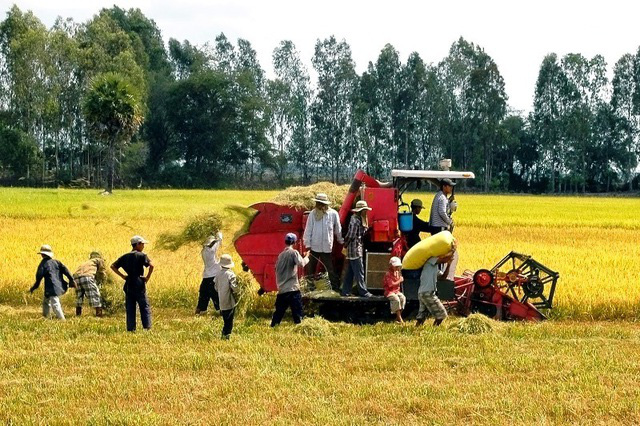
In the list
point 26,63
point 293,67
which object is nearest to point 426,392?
point 26,63

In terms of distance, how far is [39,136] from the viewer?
76500 millimetres

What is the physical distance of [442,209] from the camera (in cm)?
1280

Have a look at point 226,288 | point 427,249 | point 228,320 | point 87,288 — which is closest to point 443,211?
point 427,249

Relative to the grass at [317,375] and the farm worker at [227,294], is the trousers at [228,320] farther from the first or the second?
the grass at [317,375]

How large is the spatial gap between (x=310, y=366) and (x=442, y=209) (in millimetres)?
4351

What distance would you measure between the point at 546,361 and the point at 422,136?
3152 inches

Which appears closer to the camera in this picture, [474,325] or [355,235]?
[474,325]

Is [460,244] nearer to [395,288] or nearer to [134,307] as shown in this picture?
[395,288]

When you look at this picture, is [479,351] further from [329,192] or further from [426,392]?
[329,192]

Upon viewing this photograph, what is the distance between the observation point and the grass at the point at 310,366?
25.3ft

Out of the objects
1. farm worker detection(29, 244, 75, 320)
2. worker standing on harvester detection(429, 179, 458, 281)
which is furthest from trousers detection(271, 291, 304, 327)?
farm worker detection(29, 244, 75, 320)

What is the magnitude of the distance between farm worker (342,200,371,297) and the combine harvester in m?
0.18

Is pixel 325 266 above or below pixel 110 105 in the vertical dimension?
below

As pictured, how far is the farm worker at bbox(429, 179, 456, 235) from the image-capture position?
1280 cm
